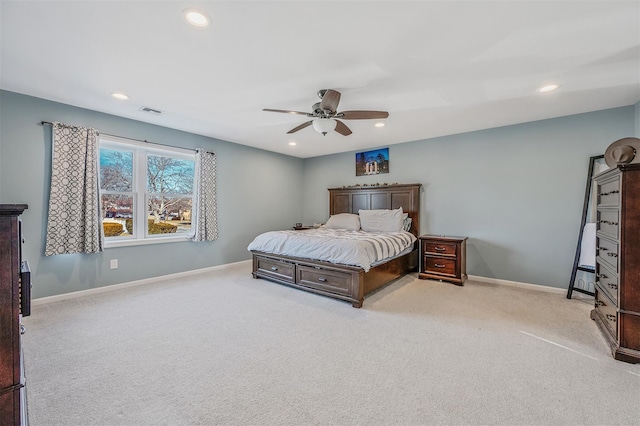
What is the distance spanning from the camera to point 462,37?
1.99m

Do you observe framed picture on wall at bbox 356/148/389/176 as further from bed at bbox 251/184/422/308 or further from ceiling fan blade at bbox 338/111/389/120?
ceiling fan blade at bbox 338/111/389/120

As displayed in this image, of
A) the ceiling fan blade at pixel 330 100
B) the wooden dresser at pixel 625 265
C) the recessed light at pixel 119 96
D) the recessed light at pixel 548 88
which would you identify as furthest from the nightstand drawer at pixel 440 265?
the recessed light at pixel 119 96

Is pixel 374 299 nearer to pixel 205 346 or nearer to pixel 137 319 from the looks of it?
pixel 205 346

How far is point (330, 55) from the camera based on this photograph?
222 cm

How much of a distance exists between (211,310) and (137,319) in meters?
0.71

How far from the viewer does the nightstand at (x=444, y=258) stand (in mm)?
4061

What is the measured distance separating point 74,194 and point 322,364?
366 centimetres

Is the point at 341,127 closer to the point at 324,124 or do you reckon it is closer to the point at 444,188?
the point at 324,124

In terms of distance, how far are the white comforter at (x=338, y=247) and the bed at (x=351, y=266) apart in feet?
0.27

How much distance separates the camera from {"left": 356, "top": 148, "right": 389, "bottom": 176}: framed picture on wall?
539cm

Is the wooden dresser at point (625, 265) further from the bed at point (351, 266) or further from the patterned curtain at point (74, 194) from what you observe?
the patterned curtain at point (74, 194)

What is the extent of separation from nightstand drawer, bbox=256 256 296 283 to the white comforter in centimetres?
16

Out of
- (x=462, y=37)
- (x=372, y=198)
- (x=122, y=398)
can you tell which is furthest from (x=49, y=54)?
(x=372, y=198)

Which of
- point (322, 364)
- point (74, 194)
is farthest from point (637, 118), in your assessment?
point (74, 194)
